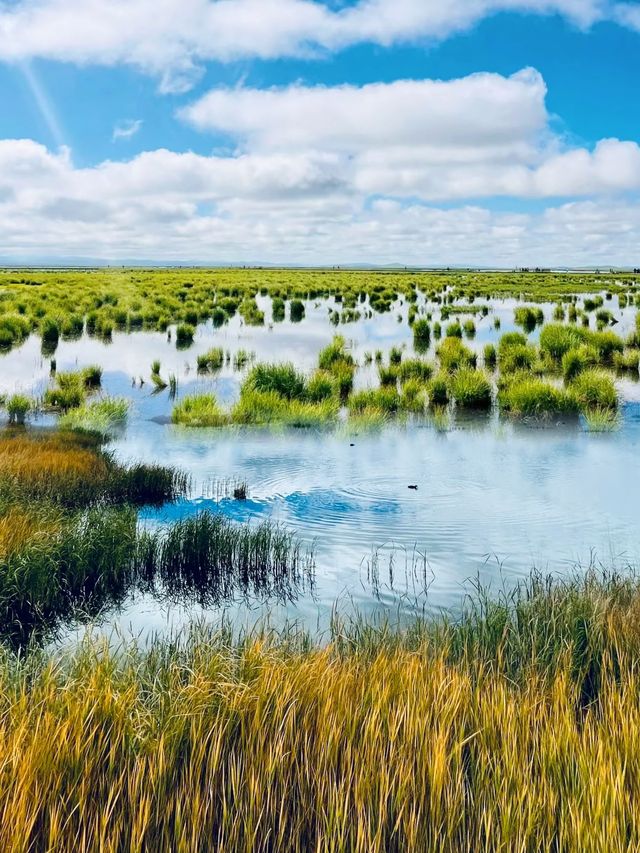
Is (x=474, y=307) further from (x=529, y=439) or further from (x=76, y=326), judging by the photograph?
(x=529, y=439)

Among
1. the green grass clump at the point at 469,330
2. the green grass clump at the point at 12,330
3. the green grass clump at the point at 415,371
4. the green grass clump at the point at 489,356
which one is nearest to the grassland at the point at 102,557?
the green grass clump at the point at 415,371

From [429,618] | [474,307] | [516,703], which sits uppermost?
[474,307]

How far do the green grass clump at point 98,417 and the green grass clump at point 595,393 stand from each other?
9648mm

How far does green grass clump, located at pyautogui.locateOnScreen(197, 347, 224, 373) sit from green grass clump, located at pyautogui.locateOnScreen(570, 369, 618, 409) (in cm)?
1076

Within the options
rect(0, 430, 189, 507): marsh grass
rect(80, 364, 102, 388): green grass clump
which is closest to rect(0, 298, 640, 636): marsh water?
rect(0, 430, 189, 507): marsh grass

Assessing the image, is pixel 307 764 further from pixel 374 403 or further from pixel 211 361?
pixel 211 361

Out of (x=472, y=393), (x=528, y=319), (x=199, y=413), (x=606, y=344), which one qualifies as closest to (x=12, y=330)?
(x=199, y=413)

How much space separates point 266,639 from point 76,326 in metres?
30.6

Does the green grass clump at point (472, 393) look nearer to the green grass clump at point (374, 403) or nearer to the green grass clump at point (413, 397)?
the green grass clump at point (413, 397)

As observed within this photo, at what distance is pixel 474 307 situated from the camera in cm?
4622

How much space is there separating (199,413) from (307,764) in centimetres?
1191

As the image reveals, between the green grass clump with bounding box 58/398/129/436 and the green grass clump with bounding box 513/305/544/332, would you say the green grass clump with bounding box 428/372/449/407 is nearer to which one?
the green grass clump with bounding box 58/398/129/436

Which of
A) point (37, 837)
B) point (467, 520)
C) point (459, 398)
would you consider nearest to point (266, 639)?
point (37, 837)

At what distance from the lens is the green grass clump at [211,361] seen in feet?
73.9
